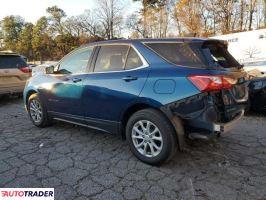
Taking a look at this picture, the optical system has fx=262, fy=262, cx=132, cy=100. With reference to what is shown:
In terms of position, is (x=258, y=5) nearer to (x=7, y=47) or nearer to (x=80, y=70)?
(x=80, y=70)

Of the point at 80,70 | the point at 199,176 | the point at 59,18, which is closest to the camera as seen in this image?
the point at 199,176

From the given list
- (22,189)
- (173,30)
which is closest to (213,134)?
(22,189)

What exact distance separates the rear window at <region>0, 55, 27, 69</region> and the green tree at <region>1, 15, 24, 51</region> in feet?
185

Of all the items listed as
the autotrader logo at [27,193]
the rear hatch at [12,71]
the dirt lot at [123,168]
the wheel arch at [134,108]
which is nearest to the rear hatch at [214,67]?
the wheel arch at [134,108]

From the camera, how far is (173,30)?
1469 inches

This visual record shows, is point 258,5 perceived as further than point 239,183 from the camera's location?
Yes

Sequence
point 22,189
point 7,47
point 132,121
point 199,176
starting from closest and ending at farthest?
point 22,189, point 199,176, point 132,121, point 7,47

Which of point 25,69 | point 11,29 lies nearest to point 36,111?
point 25,69

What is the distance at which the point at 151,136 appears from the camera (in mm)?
3432

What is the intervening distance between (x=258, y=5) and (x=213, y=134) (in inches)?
1288

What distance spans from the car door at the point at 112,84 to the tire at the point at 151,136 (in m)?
0.27

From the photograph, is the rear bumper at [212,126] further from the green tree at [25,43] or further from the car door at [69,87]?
the green tree at [25,43]

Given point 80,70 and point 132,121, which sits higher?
point 80,70

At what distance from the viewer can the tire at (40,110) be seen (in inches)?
201
